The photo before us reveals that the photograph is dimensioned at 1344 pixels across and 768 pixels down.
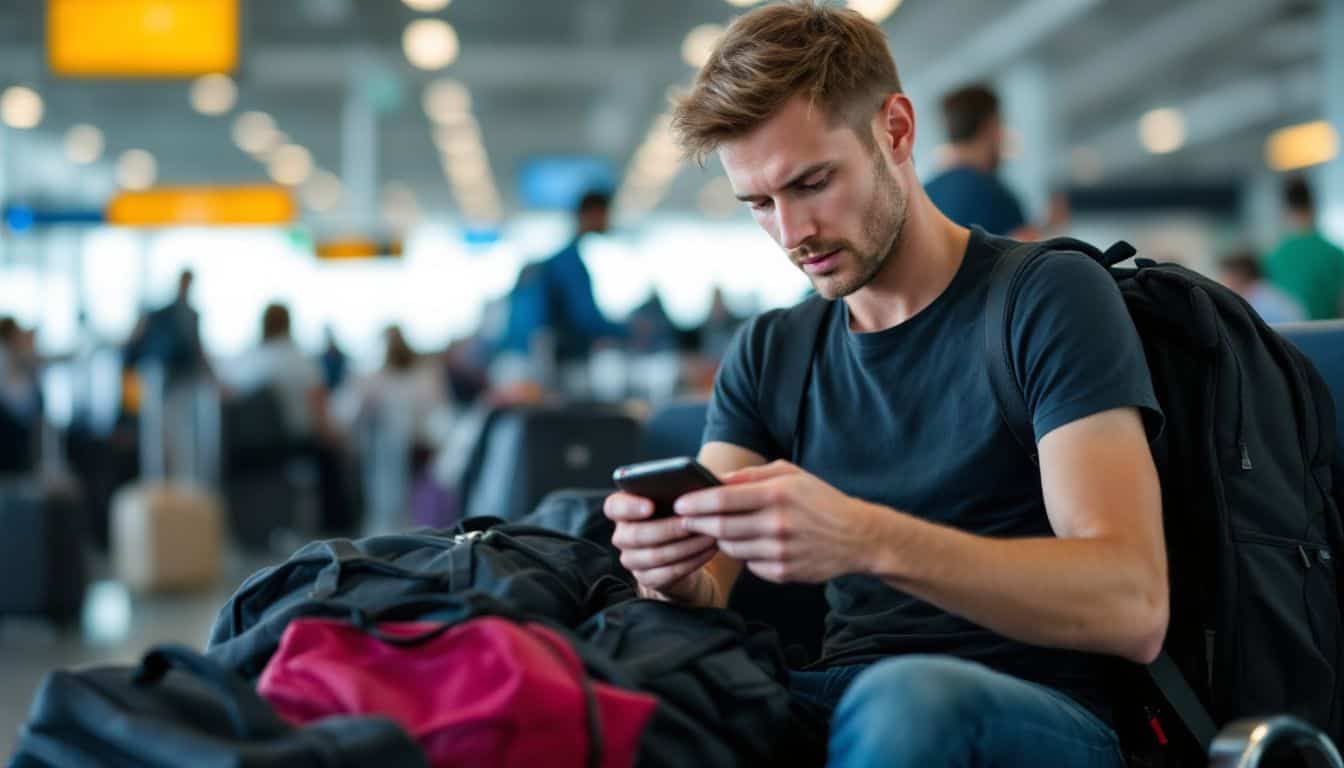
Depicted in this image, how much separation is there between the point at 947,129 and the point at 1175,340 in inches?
127

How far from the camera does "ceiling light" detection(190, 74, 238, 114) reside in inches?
742

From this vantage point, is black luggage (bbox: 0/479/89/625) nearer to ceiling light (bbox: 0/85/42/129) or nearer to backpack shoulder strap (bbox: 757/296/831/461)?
backpack shoulder strap (bbox: 757/296/831/461)

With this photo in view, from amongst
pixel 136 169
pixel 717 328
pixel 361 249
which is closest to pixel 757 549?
pixel 717 328

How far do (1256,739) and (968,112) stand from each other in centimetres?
381

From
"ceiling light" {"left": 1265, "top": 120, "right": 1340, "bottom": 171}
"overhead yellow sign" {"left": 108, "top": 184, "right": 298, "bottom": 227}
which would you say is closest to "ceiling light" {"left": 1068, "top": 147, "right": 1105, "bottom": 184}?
"ceiling light" {"left": 1265, "top": 120, "right": 1340, "bottom": 171}

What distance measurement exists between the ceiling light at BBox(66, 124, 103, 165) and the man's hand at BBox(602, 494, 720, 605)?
22.6 meters

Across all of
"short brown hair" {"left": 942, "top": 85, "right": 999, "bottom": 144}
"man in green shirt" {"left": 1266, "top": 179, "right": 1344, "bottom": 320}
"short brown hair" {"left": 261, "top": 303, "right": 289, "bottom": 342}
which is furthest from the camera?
"short brown hair" {"left": 261, "top": 303, "right": 289, "bottom": 342}

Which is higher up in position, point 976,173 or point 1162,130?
point 1162,130

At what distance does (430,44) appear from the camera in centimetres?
1655

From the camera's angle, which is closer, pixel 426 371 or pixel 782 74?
pixel 782 74

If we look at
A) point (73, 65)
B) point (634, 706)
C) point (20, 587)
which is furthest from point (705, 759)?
point (73, 65)

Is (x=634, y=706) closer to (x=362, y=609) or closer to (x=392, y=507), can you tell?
(x=362, y=609)

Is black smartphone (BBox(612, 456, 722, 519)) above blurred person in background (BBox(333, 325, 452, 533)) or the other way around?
above

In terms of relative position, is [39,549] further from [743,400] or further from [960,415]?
[960,415]
